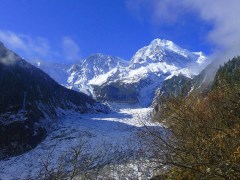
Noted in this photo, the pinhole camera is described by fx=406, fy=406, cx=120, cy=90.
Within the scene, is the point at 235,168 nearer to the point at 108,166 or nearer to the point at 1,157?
the point at 108,166

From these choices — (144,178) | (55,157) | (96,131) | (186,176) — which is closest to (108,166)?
(144,178)

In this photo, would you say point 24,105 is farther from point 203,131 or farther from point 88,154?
point 203,131

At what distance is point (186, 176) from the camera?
13.6 metres

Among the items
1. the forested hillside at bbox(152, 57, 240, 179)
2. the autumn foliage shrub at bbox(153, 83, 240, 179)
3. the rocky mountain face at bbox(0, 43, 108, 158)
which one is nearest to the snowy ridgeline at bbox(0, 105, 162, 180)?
the rocky mountain face at bbox(0, 43, 108, 158)

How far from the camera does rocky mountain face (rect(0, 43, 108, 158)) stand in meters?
67.4

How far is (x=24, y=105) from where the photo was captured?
85.8m

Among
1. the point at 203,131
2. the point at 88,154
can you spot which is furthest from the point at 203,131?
the point at 88,154

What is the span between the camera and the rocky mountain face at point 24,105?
2655 inches

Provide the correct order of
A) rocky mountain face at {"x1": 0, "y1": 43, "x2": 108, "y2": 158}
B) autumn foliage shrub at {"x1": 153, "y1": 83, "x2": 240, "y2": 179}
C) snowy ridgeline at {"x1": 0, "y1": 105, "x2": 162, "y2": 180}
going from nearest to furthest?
autumn foliage shrub at {"x1": 153, "y1": 83, "x2": 240, "y2": 179}
snowy ridgeline at {"x1": 0, "y1": 105, "x2": 162, "y2": 180}
rocky mountain face at {"x1": 0, "y1": 43, "x2": 108, "y2": 158}

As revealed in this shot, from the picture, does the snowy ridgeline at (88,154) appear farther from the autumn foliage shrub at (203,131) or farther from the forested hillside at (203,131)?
the autumn foliage shrub at (203,131)

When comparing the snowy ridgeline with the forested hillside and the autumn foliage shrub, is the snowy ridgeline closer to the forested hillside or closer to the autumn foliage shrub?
the forested hillside

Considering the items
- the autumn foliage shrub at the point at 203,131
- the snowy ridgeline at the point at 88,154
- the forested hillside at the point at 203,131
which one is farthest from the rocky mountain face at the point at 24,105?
the autumn foliage shrub at the point at 203,131

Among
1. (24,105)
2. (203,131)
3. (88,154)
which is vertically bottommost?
(88,154)

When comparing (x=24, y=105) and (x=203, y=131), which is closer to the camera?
(x=203, y=131)
